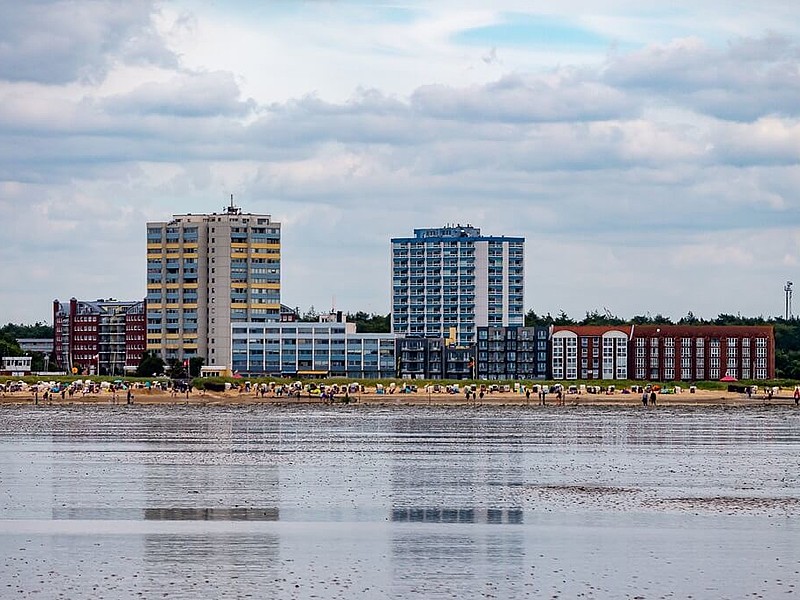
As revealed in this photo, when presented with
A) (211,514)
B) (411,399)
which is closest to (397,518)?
(211,514)

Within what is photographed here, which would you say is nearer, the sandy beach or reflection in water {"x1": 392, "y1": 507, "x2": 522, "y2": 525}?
reflection in water {"x1": 392, "y1": 507, "x2": 522, "y2": 525}

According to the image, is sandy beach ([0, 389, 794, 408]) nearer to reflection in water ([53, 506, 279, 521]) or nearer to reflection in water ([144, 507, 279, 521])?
reflection in water ([144, 507, 279, 521])

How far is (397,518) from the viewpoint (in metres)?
38.7

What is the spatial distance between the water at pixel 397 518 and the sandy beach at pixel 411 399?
83574 millimetres

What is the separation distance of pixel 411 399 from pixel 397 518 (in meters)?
131

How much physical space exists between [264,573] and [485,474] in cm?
2431

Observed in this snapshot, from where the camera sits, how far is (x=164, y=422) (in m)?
104

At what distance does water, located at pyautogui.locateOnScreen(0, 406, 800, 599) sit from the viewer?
29.0 meters

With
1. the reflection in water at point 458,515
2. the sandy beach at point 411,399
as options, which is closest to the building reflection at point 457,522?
the reflection in water at point 458,515

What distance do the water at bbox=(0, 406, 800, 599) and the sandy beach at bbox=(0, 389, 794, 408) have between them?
83.6 metres

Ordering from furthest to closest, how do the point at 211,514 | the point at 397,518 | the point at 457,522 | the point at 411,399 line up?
the point at 411,399 < the point at 211,514 < the point at 397,518 < the point at 457,522

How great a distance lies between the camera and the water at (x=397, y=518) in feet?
95.0

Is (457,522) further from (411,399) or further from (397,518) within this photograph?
(411,399)

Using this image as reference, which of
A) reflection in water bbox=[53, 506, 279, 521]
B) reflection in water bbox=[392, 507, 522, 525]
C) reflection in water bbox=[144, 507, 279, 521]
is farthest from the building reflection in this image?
reflection in water bbox=[53, 506, 279, 521]
